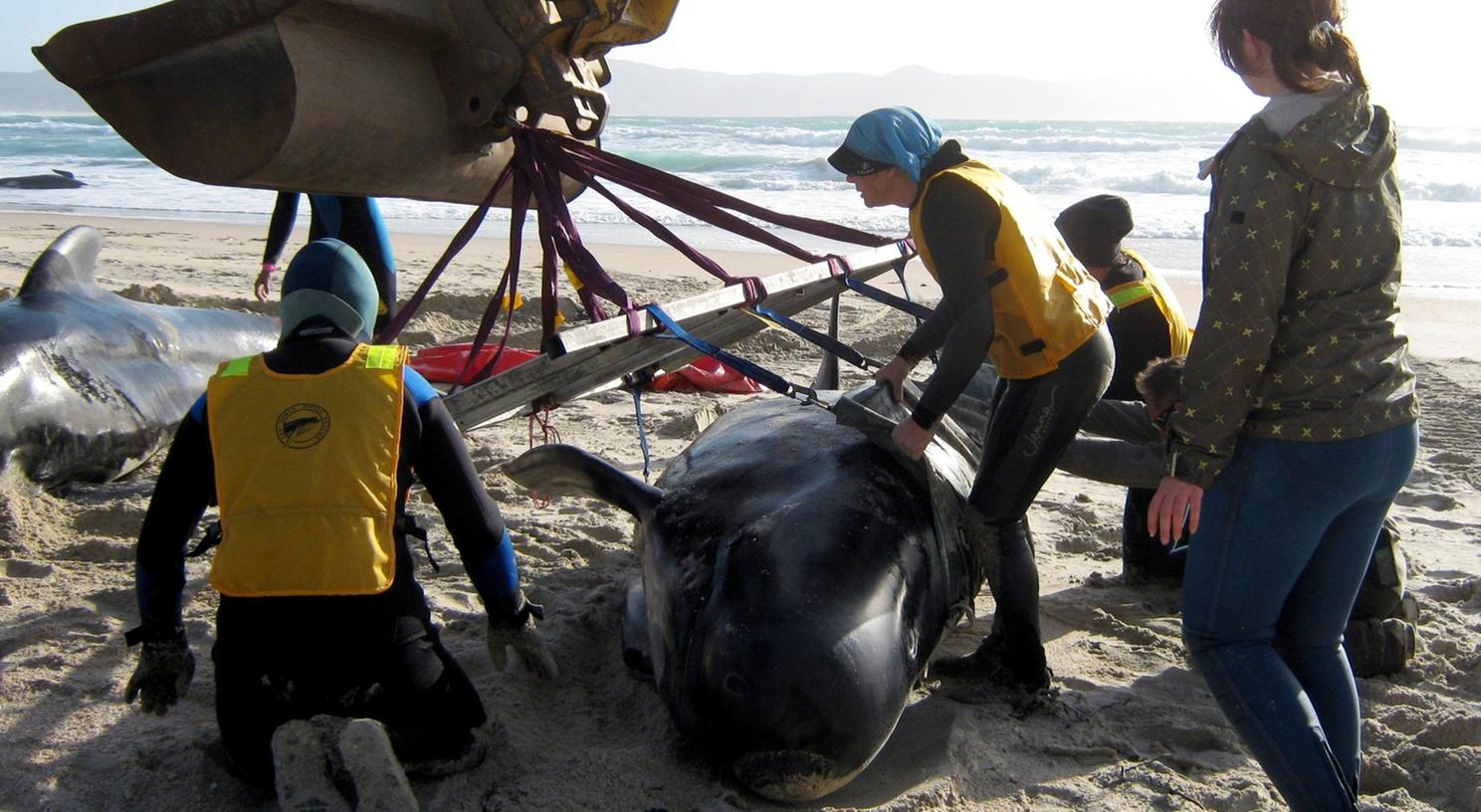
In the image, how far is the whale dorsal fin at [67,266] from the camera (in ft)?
17.9

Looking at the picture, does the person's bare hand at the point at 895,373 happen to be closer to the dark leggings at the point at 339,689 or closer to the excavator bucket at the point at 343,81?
the excavator bucket at the point at 343,81

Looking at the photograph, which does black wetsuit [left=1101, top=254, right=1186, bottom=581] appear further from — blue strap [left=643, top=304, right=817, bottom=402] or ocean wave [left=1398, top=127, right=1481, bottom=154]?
ocean wave [left=1398, top=127, right=1481, bottom=154]

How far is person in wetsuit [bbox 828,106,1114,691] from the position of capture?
3117 millimetres

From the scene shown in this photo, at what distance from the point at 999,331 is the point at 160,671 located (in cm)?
215

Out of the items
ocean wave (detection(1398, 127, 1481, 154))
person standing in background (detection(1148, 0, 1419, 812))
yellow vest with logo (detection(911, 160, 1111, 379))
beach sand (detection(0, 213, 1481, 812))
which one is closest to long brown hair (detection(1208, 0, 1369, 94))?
person standing in background (detection(1148, 0, 1419, 812))

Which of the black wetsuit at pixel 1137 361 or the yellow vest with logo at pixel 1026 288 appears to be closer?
the yellow vest with logo at pixel 1026 288

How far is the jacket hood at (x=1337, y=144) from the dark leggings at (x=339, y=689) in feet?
6.53

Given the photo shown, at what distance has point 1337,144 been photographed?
2184 millimetres

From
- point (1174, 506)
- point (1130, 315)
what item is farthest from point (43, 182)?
point (1174, 506)

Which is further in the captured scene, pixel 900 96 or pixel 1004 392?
pixel 900 96

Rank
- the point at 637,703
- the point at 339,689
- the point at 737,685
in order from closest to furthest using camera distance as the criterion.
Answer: the point at 737,685
the point at 339,689
the point at 637,703

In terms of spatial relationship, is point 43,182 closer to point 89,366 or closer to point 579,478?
point 89,366

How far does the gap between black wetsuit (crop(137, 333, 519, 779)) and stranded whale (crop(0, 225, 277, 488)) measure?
7.90 ft

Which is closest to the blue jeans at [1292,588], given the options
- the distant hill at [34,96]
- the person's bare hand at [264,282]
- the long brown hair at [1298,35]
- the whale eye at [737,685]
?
the long brown hair at [1298,35]
